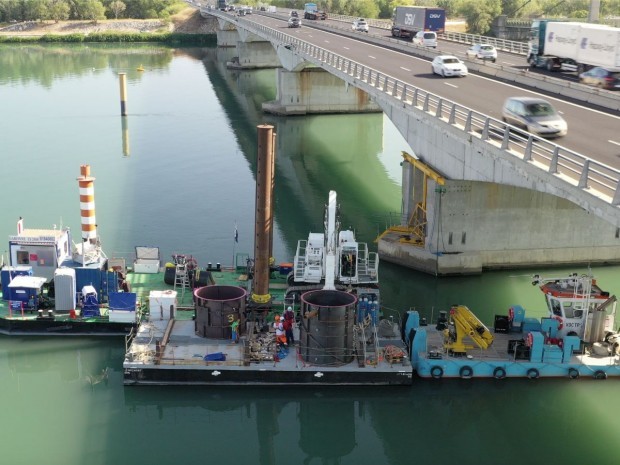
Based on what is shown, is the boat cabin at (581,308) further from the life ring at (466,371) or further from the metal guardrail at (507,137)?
the metal guardrail at (507,137)

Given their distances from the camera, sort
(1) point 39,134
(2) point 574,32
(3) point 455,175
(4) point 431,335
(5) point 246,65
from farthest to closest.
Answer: (5) point 246,65
(1) point 39,134
(2) point 574,32
(3) point 455,175
(4) point 431,335

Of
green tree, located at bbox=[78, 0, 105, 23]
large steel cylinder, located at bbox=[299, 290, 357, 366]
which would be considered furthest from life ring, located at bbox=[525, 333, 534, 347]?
green tree, located at bbox=[78, 0, 105, 23]

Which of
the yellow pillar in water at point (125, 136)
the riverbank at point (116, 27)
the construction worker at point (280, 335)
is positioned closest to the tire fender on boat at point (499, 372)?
the construction worker at point (280, 335)

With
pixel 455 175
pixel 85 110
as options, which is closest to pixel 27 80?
pixel 85 110

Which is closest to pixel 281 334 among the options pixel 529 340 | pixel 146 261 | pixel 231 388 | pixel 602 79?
pixel 231 388

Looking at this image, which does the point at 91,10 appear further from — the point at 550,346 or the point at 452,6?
the point at 550,346

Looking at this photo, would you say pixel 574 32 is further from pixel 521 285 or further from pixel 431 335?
pixel 431 335
